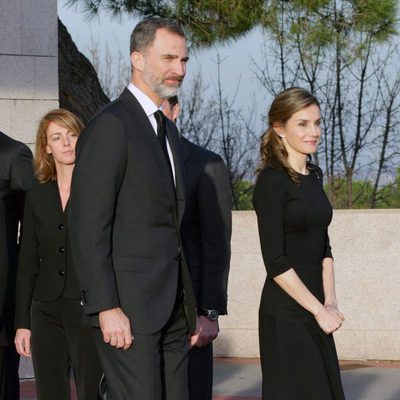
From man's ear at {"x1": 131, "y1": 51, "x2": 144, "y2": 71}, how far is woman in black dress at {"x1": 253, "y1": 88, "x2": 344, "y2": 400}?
39.5 inches

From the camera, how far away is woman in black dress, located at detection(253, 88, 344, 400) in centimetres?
516

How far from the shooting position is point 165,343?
440 cm

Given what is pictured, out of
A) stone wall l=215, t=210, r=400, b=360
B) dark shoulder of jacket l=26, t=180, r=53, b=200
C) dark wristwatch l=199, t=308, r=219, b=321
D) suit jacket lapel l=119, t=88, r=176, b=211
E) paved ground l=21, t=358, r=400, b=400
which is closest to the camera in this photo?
suit jacket lapel l=119, t=88, r=176, b=211

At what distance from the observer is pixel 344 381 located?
29.2ft

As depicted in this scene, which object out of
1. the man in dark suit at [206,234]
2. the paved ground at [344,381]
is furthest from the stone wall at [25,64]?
the man in dark suit at [206,234]

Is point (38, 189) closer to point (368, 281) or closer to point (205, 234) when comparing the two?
point (205, 234)

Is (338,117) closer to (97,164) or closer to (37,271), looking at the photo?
(37,271)

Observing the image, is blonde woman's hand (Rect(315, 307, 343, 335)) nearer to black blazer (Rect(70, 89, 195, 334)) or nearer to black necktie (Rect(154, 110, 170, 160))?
black blazer (Rect(70, 89, 195, 334))

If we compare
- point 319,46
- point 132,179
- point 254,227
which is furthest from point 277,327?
point 319,46

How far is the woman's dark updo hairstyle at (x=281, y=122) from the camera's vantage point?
530cm

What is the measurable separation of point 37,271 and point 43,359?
15.0 inches

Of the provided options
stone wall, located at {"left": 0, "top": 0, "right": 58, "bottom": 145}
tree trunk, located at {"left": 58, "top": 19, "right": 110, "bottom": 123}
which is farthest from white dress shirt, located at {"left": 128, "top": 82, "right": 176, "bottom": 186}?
tree trunk, located at {"left": 58, "top": 19, "right": 110, "bottom": 123}

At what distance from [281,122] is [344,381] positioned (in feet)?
12.9

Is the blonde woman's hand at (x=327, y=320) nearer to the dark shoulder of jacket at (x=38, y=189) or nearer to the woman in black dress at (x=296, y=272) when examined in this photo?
the woman in black dress at (x=296, y=272)
